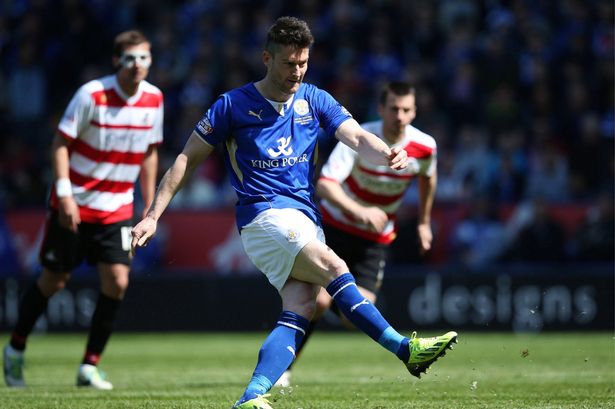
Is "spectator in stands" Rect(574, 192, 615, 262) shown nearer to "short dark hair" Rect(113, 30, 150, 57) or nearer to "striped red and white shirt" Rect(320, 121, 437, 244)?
"striped red and white shirt" Rect(320, 121, 437, 244)

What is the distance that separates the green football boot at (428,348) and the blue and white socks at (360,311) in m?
0.16

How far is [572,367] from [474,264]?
212 inches

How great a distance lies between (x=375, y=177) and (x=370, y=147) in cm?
273

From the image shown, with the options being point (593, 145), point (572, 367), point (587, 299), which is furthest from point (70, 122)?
point (593, 145)

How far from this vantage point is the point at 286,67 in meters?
6.25

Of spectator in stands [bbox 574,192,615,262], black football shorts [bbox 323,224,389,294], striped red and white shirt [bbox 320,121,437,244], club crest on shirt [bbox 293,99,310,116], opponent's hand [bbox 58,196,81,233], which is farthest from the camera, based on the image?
spectator in stands [bbox 574,192,615,262]

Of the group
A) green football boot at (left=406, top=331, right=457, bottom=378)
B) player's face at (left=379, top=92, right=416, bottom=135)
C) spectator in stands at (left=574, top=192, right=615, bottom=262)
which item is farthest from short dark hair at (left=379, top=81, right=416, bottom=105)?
spectator in stands at (left=574, top=192, right=615, bottom=262)

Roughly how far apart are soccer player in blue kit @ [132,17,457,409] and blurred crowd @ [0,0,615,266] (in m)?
8.95

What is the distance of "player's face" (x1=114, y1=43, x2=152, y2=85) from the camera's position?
333 inches

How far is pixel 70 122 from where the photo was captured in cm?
834

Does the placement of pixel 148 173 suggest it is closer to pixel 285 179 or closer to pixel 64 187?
pixel 64 187

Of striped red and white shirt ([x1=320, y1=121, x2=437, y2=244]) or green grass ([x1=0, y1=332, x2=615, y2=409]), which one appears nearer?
green grass ([x1=0, y1=332, x2=615, y2=409])

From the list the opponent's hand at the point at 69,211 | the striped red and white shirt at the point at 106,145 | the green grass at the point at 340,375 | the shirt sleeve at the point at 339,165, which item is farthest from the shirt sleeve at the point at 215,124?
the striped red and white shirt at the point at 106,145

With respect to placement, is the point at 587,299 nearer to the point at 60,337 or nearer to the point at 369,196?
the point at 369,196
